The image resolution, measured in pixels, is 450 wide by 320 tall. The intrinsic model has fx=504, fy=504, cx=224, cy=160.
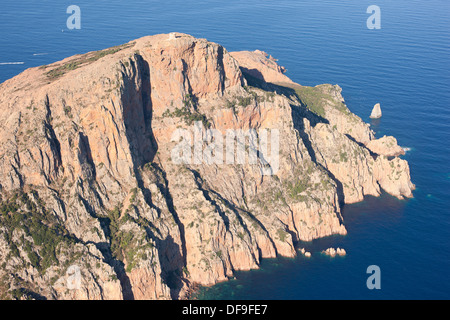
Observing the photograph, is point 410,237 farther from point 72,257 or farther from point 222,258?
point 72,257

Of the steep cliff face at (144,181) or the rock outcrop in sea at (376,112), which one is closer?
the steep cliff face at (144,181)

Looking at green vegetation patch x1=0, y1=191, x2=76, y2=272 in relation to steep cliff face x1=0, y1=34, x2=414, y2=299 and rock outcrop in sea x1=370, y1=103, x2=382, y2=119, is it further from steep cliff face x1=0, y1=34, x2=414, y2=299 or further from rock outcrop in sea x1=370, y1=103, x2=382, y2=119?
rock outcrop in sea x1=370, y1=103, x2=382, y2=119

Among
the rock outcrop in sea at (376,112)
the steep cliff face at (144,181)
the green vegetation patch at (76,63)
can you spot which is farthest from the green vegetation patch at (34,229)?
the rock outcrop in sea at (376,112)

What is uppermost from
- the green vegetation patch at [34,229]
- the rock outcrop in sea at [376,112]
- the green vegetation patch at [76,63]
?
the green vegetation patch at [76,63]

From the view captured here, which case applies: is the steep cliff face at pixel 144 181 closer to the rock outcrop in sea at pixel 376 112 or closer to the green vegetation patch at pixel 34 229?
the green vegetation patch at pixel 34 229

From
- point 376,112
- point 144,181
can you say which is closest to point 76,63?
point 144,181

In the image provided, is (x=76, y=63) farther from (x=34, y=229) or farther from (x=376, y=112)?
Result: (x=376, y=112)

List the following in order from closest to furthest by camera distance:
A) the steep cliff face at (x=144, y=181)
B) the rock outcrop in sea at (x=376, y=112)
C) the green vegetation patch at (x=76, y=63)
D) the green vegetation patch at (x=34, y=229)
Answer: the green vegetation patch at (x=34, y=229) → the steep cliff face at (x=144, y=181) → the green vegetation patch at (x=76, y=63) → the rock outcrop in sea at (x=376, y=112)

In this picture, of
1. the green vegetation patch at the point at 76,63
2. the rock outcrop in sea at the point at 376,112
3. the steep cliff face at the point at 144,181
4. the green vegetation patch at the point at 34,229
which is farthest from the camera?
the rock outcrop in sea at the point at 376,112

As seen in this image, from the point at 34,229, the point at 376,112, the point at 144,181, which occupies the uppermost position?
the point at 376,112
